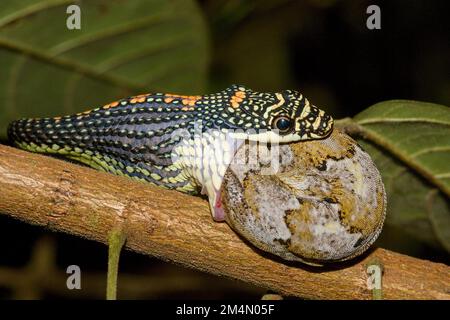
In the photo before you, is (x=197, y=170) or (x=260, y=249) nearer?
(x=260, y=249)

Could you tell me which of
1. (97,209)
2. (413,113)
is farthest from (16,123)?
(413,113)

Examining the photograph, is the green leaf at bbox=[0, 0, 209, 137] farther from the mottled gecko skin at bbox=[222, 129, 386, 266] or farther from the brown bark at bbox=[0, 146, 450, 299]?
the mottled gecko skin at bbox=[222, 129, 386, 266]

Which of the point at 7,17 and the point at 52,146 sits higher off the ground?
the point at 7,17

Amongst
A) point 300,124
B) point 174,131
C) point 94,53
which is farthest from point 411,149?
point 94,53

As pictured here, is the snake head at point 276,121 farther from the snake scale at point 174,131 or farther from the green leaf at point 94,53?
the green leaf at point 94,53

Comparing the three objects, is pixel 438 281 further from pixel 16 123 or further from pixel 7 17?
pixel 7 17

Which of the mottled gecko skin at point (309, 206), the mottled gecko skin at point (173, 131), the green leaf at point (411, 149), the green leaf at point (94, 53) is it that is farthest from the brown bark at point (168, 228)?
the green leaf at point (94, 53)

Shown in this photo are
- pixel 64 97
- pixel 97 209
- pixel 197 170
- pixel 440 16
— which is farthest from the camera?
pixel 440 16

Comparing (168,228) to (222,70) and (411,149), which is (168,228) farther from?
(222,70)
